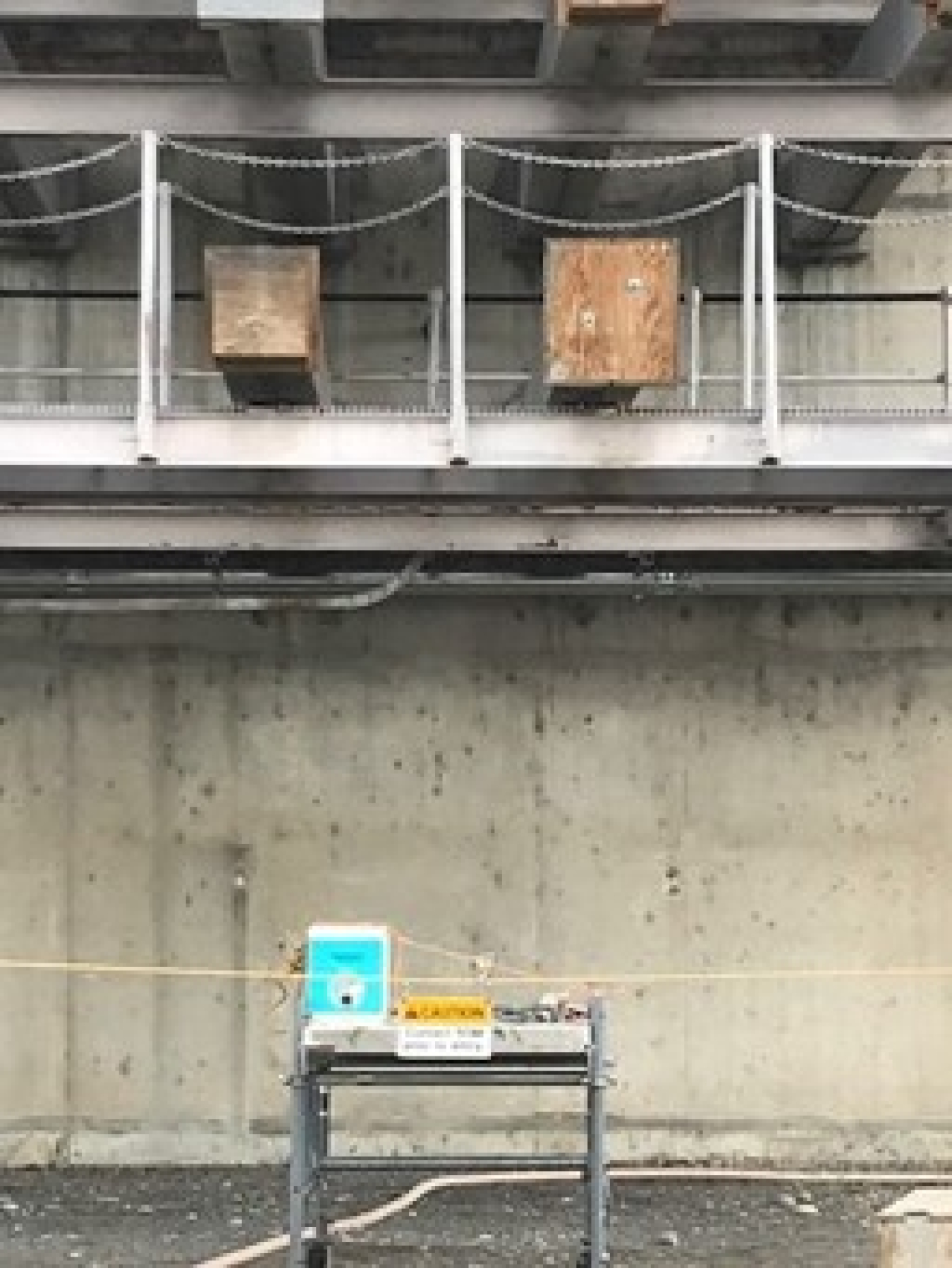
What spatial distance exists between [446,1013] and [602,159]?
160 inches

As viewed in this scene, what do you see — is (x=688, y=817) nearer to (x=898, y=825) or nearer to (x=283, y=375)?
(x=898, y=825)

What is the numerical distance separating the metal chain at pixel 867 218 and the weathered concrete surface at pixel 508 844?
212 centimetres

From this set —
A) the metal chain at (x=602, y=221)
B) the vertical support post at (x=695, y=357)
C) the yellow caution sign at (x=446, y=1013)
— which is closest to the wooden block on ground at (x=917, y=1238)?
the yellow caution sign at (x=446, y=1013)

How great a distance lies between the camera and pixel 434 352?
8.59 meters

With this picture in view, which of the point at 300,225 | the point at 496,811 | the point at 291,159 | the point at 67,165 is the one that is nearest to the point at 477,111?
the point at 291,159

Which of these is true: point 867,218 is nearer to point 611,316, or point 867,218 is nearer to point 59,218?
point 611,316

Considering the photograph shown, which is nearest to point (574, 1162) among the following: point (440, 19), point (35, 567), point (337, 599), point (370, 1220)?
point (370, 1220)

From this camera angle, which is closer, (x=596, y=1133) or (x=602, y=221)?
(x=596, y=1133)

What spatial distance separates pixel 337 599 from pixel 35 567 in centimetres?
161

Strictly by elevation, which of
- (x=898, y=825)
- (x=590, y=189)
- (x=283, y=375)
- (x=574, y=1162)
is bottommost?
→ (x=574, y=1162)

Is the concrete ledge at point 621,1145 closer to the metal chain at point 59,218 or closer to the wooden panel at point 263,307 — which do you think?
the wooden panel at point 263,307

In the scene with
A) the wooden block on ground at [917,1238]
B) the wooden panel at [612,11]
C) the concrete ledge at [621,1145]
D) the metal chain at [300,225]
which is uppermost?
the wooden panel at [612,11]

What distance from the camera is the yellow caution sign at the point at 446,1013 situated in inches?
246

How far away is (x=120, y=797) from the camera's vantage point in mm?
9281
